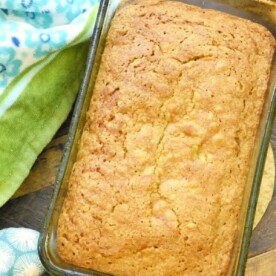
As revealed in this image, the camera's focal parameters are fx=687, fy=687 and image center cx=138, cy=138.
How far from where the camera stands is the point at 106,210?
1.46m

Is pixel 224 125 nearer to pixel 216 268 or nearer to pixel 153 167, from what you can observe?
pixel 153 167

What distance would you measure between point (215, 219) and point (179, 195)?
0.09 m

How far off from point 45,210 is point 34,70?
0.34m

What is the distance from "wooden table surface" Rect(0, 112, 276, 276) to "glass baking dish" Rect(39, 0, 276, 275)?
19 centimetres

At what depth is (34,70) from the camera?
5.42 feet

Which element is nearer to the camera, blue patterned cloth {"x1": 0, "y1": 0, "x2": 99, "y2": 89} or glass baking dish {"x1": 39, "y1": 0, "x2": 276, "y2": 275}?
glass baking dish {"x1": 39, "y1": 0, "x2": 276, "y2": 275}

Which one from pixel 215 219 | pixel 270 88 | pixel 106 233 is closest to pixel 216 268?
pixel 215 219

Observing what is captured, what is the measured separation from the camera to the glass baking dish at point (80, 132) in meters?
1.44

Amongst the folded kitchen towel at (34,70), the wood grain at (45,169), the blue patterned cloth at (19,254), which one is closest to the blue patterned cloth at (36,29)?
the folded kitchen towel at (34,70)

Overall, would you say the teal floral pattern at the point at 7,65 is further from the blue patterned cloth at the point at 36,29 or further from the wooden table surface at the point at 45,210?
the wooden table surface at the point at 45,210

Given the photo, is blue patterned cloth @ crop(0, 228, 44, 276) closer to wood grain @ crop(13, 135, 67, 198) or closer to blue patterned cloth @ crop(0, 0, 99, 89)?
wood grain @ crop(13, 135, 67, 198)

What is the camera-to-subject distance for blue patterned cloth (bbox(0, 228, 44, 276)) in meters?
1.59

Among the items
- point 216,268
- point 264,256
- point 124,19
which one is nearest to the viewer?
point 216,268

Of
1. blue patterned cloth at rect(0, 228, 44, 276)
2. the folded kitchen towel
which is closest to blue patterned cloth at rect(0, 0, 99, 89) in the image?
the folded kitchen towel
